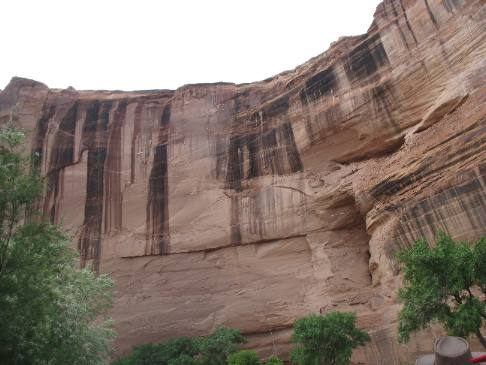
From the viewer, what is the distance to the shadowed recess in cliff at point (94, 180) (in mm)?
27406

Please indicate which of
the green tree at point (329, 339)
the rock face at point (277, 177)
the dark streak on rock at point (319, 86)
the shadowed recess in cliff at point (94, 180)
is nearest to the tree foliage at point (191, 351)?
the rock face at point (277, 177)

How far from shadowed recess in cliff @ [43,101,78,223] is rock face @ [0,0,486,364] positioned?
0.08 m

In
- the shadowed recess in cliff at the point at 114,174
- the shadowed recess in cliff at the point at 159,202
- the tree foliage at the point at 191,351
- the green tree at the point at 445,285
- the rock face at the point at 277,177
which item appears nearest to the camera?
the green tree at the point at 445,285

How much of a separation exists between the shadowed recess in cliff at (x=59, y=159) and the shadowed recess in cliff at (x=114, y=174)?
2.28 metres

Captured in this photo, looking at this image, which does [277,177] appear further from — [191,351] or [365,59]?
[191,351]

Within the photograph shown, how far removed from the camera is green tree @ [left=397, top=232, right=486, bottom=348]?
12500 mm

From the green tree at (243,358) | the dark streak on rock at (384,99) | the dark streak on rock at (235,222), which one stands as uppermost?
the dark streak on rock at (384,99)

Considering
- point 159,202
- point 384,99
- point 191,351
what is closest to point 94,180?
point 159,202

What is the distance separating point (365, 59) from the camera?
2323 cm

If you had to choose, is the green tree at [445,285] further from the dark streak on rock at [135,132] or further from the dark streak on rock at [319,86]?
the dark streak on rock at [135,132]

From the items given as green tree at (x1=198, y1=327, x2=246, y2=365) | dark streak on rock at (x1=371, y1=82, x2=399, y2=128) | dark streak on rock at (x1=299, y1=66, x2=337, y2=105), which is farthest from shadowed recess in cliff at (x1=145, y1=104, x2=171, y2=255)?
dark streak on rock at (x1=371, y1=82, x2=399, y2=128)

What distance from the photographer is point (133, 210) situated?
28.0 m

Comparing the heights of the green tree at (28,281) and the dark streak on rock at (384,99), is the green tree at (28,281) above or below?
below

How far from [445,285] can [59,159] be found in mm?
23042
